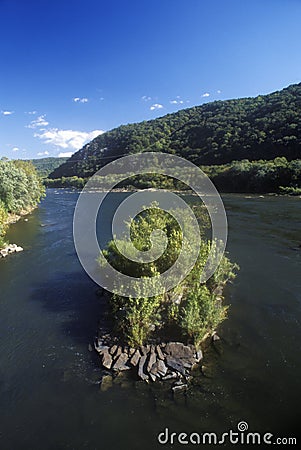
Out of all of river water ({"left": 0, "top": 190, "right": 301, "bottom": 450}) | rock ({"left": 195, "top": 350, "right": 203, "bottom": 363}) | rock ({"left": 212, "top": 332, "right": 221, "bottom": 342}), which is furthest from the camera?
rock ({"left": 212, "top": 332, "right": 221, "bottom": 342})

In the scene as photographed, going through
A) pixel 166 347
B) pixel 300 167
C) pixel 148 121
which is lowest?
pixel 166 347


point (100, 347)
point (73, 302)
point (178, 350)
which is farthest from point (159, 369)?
point (73, 302)

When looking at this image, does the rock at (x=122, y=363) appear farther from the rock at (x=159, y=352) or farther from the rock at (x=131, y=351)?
the rock at (x=159, y=352)

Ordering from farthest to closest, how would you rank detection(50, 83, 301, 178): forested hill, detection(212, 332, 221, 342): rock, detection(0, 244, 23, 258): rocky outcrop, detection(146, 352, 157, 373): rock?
detection(50, 83, 301, 178): forested hill, detection(0, 244, 23, 258): rocky outcrop, detection(212, 332, 221, 342): rock, detection(146, 352, 157, 373): rock

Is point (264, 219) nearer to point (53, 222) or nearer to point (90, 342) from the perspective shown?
point (53, 222)

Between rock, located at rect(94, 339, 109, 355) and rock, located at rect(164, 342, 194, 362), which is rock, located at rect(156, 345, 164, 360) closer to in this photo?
rock, located at rect(164, 342, 194, 362)

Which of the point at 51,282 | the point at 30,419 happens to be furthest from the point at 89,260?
the point at 30,419

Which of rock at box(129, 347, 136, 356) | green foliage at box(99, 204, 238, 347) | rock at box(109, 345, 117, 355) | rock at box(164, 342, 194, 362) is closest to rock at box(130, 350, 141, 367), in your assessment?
rock at box(129, 347, 136, 356)
